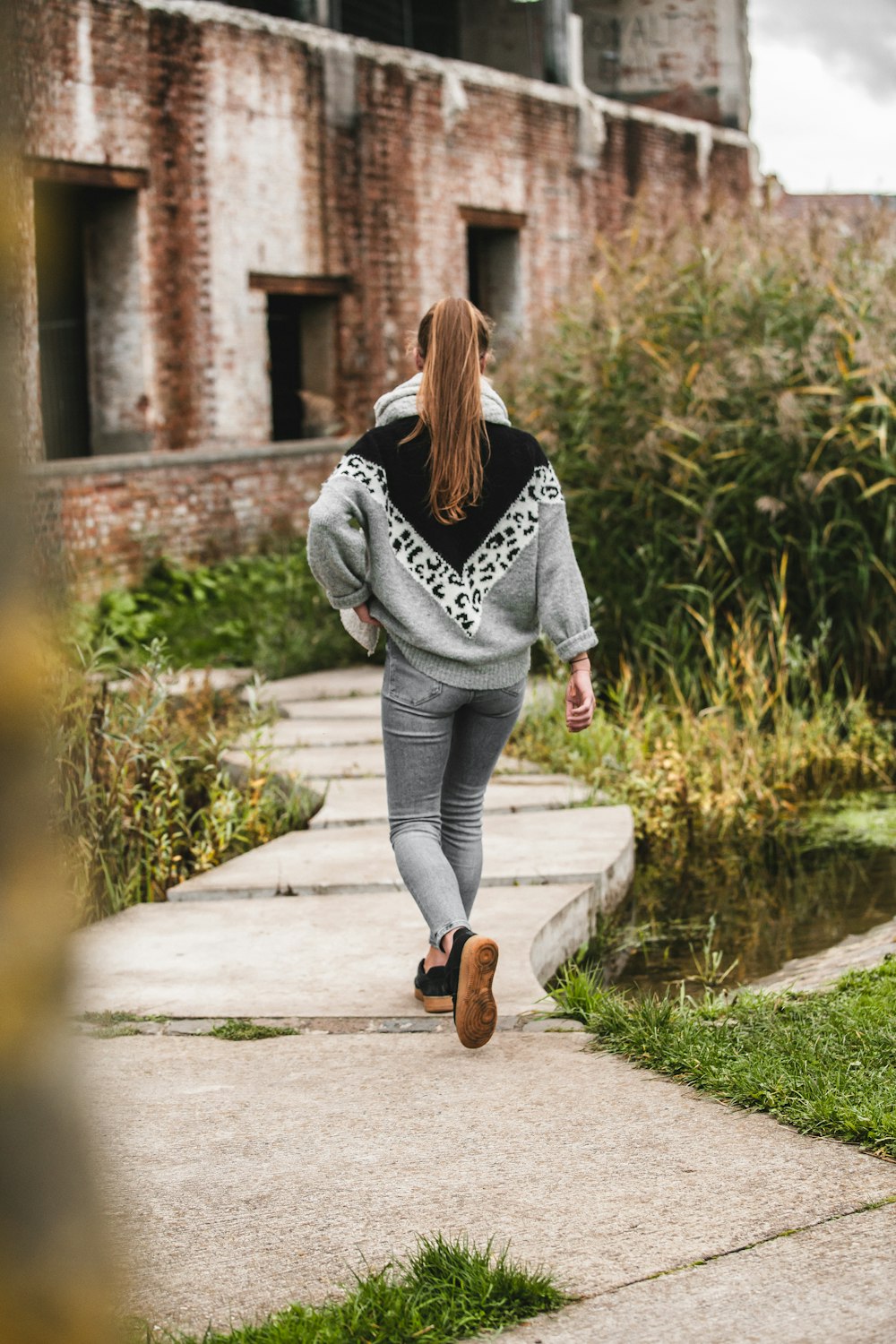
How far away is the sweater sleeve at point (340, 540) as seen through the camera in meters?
3.54

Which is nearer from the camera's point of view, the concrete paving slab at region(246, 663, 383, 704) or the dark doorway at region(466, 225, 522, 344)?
the concrete paving slab at region(246, 663, 383, 704)

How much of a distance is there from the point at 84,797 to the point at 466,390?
2087 mm

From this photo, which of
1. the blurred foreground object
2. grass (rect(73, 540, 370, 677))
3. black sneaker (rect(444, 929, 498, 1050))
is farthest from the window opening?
the blurred foreground object

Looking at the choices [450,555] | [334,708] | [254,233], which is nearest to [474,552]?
[450,555]

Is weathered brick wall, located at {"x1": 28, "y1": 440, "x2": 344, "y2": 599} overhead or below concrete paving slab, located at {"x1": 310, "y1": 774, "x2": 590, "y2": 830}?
overhead

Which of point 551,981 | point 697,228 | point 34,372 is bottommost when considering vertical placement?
point 551,981

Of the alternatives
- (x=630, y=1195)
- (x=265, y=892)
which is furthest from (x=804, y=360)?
(x=630, y=1195)

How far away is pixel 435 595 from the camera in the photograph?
3.60 metres

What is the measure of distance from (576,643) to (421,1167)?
53.0 inches

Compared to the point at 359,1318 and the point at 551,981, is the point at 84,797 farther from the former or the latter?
the point at 359,1318

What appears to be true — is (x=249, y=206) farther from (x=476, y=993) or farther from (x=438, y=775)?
(x=476, y=993)

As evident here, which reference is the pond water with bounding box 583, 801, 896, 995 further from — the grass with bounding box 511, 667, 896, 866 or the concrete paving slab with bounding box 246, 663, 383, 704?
the concrete paving slab with bounding box 246, 663, 383, 704

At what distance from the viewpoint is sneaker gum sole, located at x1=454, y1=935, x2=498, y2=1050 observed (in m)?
3.12

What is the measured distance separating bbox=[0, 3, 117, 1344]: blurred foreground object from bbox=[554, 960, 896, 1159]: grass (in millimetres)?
2188
